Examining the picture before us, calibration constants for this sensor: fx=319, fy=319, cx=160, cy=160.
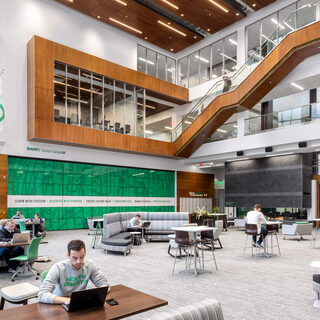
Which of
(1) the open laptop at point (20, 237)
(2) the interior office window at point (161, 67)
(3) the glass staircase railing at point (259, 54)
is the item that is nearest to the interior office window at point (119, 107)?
(3) the glass staircase railing at point (259, 54)

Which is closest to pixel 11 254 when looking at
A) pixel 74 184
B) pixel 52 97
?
pixel 52 97

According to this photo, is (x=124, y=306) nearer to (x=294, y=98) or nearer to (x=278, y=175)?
(x=278, y=175)

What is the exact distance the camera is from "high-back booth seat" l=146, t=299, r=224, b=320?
2.05 meters

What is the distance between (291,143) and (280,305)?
12.3 meters

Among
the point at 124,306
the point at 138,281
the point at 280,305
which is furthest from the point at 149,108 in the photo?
the point at 124,306

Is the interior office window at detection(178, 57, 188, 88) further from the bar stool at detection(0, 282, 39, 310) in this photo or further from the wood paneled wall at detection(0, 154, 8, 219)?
the bar stool at detection(0, 282, 39, 310)

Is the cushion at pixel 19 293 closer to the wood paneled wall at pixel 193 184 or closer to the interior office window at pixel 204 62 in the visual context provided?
the wood paneled wall at pixel 193 184

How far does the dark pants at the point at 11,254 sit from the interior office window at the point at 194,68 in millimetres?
17460

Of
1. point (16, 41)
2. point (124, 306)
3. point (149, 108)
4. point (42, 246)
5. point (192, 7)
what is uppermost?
point (192, 7)

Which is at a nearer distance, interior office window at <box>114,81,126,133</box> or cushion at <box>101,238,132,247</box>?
cushion at <box>101,238,132,247</box>

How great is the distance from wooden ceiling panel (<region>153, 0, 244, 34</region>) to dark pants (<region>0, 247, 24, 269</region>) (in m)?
14.2

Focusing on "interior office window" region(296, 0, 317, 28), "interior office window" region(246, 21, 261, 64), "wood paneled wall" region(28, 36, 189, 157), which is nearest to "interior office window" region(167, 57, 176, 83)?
"wood paneled wall" region(28, 36, 189, 157)

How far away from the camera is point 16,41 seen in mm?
15188

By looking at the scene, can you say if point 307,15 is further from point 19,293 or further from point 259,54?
point 19,293
